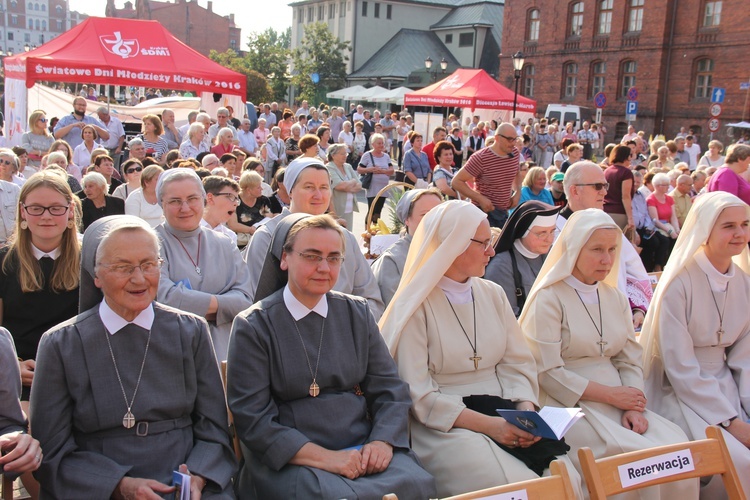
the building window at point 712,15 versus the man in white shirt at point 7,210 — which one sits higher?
the building window at point 712,15

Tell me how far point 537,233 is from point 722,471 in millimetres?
2084

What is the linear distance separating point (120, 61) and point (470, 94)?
11386 mm

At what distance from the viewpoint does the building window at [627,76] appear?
3569cm

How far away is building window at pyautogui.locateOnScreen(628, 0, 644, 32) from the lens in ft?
115

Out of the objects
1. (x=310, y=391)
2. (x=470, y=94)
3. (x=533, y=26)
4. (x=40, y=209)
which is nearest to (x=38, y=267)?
(x=40, y=209)

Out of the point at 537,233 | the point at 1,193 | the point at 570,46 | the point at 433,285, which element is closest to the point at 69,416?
the point at 433,285

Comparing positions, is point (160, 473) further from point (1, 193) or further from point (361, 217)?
point (361, 217)

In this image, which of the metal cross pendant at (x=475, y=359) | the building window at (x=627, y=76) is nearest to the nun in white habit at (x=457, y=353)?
the metal cross pendant at (x=475, y=359)

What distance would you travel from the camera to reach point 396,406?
3.15 meters

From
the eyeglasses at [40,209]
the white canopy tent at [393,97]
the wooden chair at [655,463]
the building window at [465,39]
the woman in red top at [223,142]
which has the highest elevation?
the building window at [465,39]

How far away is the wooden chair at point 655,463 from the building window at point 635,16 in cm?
3625

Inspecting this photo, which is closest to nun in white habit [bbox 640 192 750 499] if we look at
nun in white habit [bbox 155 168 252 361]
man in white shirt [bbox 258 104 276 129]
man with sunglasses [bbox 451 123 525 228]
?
nun in white habit [bbox 155 168 252 361]

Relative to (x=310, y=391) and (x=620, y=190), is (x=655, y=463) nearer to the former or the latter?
(x=310, y=391)

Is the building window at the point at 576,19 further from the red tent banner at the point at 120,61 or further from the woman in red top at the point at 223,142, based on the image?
the woman in red top at the point at 223,142
